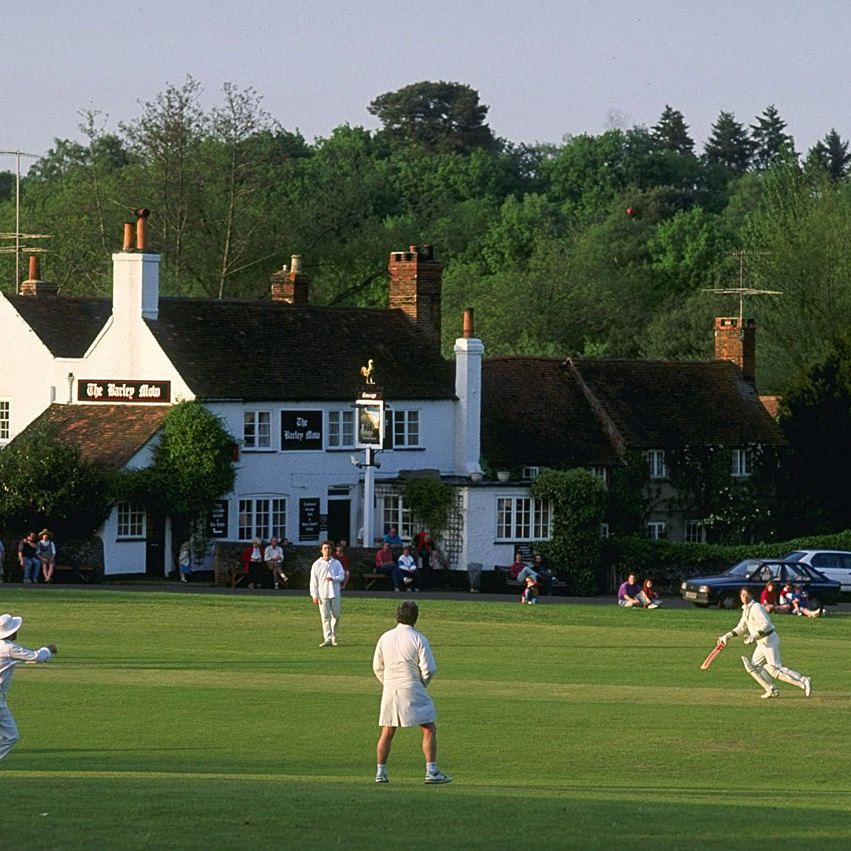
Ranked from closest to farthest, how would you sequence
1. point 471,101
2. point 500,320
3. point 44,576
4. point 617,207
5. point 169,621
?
point 169,621, point 44,576, point 500,320, point 617,207, point 471,101

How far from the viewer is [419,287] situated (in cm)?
6138

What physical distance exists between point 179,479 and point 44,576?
513 centimetres

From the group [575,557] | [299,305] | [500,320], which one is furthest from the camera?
[500,320]

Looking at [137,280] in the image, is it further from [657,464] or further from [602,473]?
[657,464]

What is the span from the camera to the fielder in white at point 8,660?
18.8 m

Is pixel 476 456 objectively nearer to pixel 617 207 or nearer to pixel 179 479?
pixel 179 479

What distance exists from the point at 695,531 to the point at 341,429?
42.7ft

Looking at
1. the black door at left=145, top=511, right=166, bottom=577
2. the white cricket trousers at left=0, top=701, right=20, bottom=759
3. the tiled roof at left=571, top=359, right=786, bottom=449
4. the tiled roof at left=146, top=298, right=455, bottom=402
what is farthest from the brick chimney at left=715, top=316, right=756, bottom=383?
the white cricket trousers at left=0, top=701, right=20, bottom=759


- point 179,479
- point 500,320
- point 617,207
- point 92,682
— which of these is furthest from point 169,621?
point 617,207

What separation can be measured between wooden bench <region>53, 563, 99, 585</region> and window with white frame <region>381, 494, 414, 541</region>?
972 centimetres

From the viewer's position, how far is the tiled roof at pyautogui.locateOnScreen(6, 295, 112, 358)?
58.8 meters

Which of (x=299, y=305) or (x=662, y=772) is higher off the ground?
(x=299, y=305)

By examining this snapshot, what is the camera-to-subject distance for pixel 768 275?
266 feet

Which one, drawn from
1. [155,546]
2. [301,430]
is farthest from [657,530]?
[155,546]
